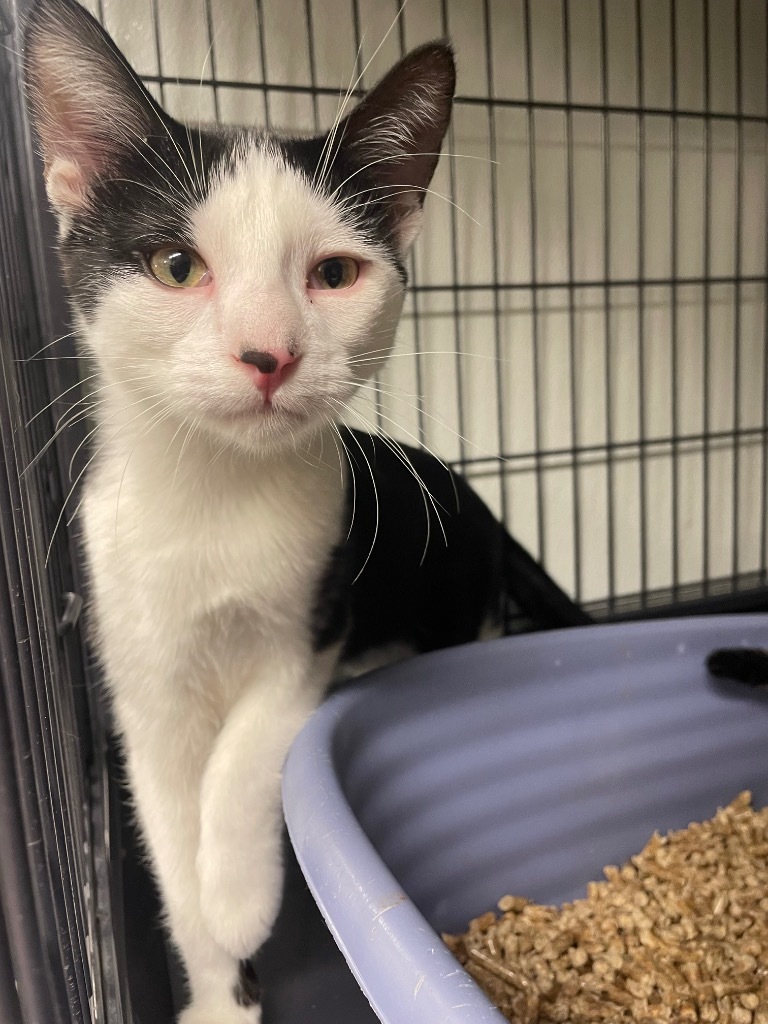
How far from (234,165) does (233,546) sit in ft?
1.02

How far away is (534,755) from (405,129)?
0.65m

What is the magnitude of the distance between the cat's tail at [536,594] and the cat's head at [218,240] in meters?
0.58

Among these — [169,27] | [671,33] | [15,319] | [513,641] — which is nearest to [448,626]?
[513,641]

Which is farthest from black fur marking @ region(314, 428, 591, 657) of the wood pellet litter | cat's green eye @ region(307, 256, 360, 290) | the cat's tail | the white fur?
the wood pellet litter

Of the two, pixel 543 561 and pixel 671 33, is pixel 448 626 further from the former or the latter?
pixel 671 33

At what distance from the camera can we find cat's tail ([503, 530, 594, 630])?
1.08 m

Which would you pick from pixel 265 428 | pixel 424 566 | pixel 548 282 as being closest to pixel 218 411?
pixel 265 428

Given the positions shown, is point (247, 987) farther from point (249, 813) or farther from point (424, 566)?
point (424, 566)

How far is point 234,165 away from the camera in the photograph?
0.57 meters

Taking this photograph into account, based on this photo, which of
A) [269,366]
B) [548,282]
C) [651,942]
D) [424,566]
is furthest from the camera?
[548,282]

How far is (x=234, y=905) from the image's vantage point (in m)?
0.63

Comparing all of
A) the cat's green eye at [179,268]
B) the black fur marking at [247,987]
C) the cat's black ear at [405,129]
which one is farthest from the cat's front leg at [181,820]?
the cat's black ear at [405,129]

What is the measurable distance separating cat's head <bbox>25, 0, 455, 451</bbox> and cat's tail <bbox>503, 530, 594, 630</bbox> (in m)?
0.58

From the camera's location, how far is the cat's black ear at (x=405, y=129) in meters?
0.58
